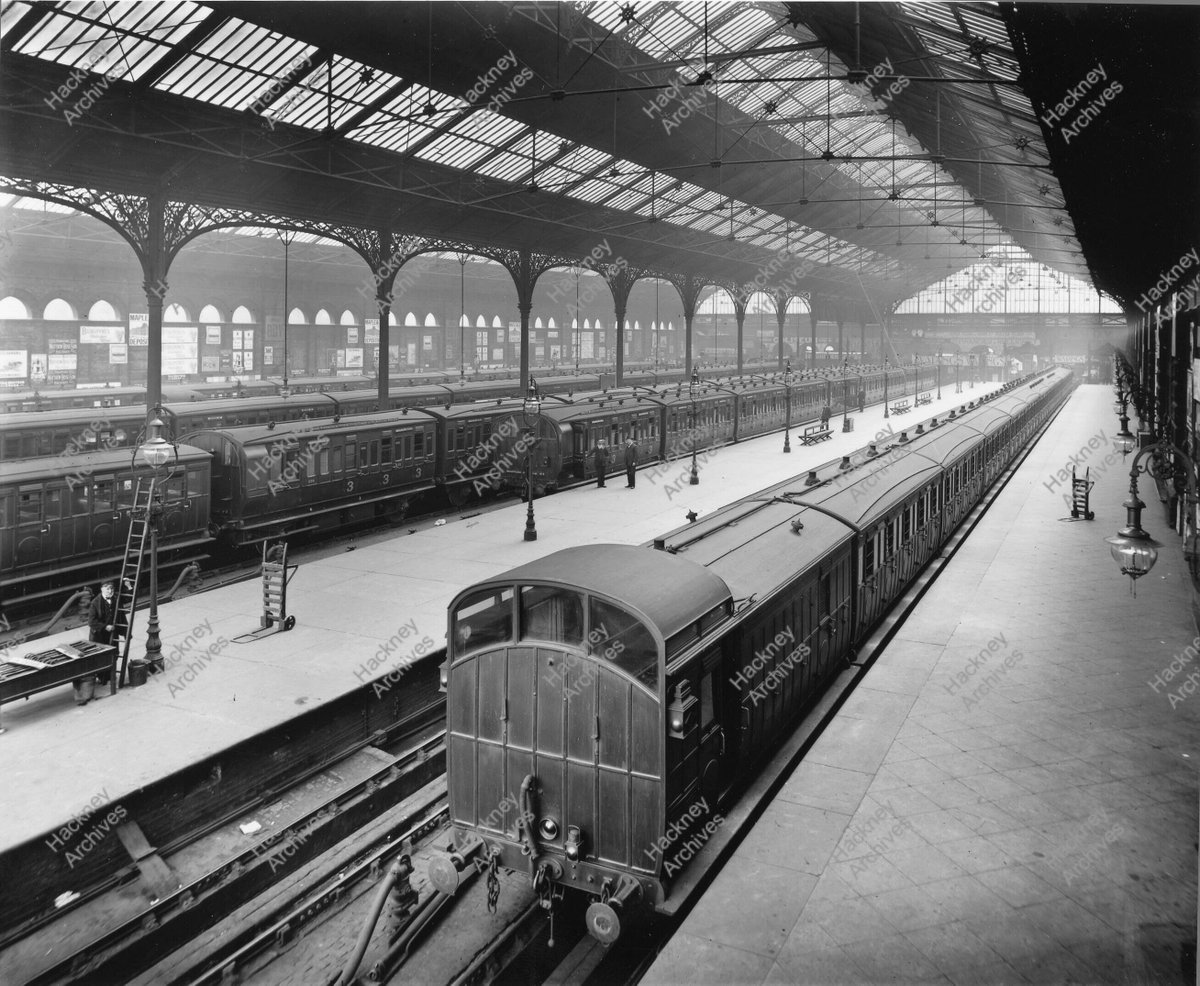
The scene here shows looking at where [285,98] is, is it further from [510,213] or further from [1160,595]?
[1160,595]

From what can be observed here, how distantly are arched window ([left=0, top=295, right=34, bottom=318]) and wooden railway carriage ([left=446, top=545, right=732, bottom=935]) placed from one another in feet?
141

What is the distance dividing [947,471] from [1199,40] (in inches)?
573

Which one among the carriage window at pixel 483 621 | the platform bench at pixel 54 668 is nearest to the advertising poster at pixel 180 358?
the platform bench at pixel 54 668

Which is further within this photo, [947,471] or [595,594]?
[947,471]

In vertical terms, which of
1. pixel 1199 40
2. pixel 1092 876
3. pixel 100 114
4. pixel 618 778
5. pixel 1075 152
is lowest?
pixel 1092 876

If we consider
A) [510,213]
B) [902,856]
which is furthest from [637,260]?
[902,856]

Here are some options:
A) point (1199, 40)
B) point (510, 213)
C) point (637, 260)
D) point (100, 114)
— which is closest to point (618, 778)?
point (1199, 40)

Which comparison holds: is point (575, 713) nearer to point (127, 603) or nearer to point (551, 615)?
point (551, 615)

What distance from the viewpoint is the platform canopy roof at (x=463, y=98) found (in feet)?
62.5

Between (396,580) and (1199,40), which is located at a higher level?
(1199,40)

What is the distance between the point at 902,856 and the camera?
24.7 ft

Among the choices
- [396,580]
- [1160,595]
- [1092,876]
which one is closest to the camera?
[1092,876]

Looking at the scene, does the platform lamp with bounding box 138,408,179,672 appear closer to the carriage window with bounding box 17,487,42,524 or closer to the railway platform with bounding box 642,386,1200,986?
the carriage window with bounding box 17,487,42,524

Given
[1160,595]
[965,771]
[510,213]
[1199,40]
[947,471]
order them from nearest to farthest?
[1199,40], [965,771], [1160,595], [947,471], [510,213]
